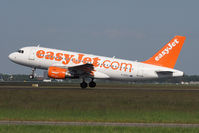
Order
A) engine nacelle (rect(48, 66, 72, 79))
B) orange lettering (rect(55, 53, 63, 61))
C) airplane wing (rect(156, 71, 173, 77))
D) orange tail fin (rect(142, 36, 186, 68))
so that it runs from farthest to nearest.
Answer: orange tail fin (rect(142, 36, 186, 68)) → airplane wing (rect(156, 71, 173, 77)) → orange lettering (rect(55, 53, 63, 61)) → engine nacelle (rect(48, 66, 72, 79))

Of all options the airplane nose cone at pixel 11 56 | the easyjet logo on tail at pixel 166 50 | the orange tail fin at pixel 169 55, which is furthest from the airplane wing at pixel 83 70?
the easyjet logo on tail at pixel 166 50

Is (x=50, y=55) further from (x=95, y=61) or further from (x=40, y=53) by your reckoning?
(x=95, y=61)

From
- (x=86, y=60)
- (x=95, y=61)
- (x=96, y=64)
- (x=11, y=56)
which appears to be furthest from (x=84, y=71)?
(x=11, y=56)

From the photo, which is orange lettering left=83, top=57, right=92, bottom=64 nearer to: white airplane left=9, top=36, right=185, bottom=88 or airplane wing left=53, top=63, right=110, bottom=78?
white airplane left=9, top=36, right=185, bottom=88

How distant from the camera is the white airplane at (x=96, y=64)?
50.5 metres

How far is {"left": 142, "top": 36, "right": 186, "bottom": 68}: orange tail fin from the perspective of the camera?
2142 inches

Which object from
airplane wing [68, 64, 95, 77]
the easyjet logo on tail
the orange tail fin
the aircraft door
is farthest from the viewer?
the easyjet logo on tail

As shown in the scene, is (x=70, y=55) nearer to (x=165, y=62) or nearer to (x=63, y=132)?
(x=165, y=62)

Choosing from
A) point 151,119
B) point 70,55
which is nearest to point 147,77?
point 70,55

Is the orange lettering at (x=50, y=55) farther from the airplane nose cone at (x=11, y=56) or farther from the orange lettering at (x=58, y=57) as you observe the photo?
the airplane nose cone at (x=11, y=56)

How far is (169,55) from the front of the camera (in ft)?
179

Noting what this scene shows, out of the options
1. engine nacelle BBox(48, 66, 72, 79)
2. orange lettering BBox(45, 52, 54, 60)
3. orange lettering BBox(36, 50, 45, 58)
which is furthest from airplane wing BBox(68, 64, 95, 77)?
orange lettering BBox(36, 50, 45, 58)

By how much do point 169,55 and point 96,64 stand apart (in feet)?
36.1

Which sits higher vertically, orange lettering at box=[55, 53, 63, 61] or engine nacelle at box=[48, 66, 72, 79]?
orange lettering at box=[55, 53, 63, 61]
